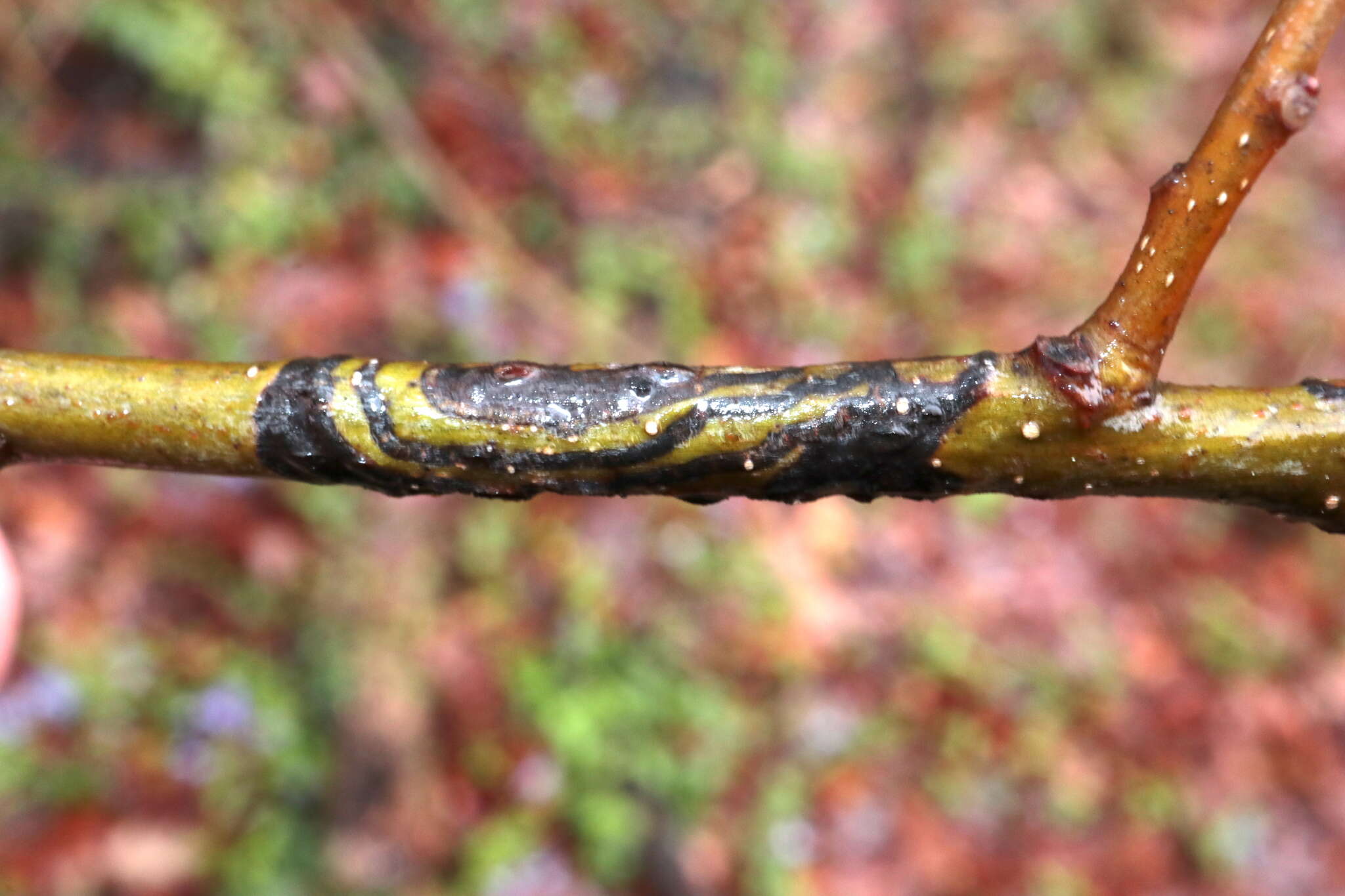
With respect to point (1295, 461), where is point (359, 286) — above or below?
above

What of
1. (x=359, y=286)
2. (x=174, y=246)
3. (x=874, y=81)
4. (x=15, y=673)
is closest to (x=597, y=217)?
(x=359, y=286)

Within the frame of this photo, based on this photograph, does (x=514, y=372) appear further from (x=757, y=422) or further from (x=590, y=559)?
(x=590, y=559)

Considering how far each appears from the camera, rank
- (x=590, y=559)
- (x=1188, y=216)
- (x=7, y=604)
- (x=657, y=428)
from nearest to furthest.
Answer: (x=1188, y=216) → (x=657, y=428) → (x=7, y=604) → (x=590, y=559)

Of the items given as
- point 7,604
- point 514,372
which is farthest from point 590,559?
point 514,372

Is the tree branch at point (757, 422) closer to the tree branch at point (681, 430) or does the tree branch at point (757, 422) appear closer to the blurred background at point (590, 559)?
the tree branch at point (681, 430)

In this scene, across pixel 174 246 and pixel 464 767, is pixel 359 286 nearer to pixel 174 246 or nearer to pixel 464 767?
pixel 174 246
